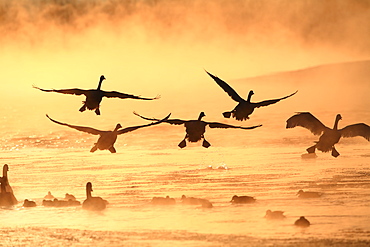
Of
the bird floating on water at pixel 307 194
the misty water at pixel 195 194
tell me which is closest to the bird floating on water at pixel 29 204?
the misty water at pixel 195 194

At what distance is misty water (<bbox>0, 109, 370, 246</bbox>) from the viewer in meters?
92.1

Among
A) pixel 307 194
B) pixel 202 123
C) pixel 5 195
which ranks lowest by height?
pixel 202 123

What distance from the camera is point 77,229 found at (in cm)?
9650

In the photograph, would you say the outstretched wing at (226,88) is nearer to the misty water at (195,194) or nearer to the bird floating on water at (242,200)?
the misty water at (195,194)

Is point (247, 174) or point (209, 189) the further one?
point (247, 174)

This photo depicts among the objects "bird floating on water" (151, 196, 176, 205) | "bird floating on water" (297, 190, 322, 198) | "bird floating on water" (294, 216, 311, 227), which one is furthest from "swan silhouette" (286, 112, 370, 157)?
"bird floating on water" (297, 190, 322, 198)

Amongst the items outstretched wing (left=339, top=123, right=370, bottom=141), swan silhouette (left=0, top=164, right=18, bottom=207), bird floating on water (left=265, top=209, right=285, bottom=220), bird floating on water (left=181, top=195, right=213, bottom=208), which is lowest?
bird floating on water (left=265, top=209, right=285, bottom=220)

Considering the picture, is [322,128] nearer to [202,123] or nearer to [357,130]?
[357,130]

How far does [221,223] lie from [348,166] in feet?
195

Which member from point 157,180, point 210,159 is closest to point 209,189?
point 157,180

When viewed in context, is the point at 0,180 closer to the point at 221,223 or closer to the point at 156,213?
the point at 156,213

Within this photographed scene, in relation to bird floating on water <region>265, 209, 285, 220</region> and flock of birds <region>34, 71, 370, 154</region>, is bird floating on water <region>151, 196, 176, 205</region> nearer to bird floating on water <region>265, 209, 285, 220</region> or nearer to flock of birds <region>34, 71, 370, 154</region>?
bird floating on water <region>265, 209, 285, 220</region>

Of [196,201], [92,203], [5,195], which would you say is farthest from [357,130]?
[5,195]

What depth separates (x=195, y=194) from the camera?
123062 millimetres
